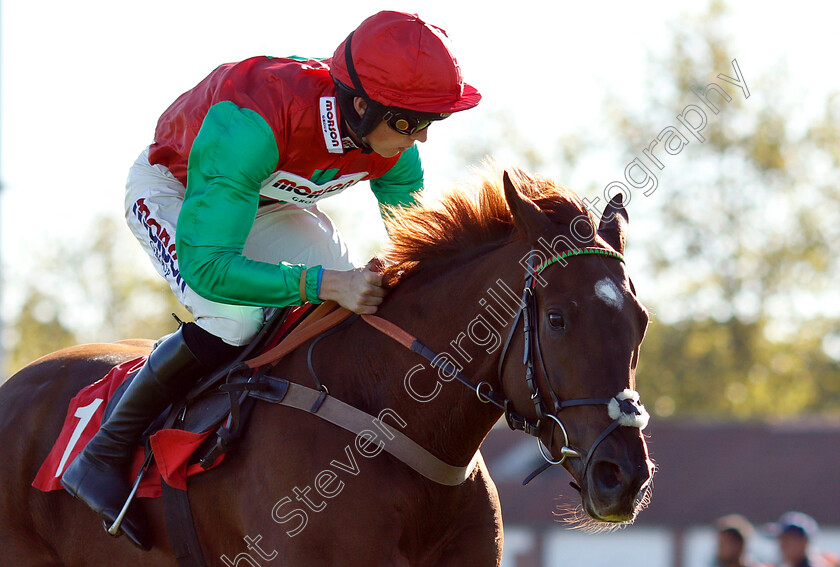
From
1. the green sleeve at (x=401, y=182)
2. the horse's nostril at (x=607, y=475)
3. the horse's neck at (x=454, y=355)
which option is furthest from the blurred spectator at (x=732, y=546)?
the horse's nostril at (x=607, y=475)

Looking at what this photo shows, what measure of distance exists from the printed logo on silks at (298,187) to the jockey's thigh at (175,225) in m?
0.12

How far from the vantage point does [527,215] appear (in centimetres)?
→ 317

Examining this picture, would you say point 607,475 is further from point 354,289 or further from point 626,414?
point 354,289

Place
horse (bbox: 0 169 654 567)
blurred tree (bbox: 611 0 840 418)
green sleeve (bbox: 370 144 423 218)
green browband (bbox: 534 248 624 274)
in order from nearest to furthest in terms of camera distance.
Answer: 1. horse (bbox: 0 169 654 567)
2. green browband (bbox: 534 248 624 274)
3. green sleeve (bbox: 370 144 423 218)
4. blurred tree (bbox: 611 0 840 418)

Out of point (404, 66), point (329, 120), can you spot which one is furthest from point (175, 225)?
point (404, 66)

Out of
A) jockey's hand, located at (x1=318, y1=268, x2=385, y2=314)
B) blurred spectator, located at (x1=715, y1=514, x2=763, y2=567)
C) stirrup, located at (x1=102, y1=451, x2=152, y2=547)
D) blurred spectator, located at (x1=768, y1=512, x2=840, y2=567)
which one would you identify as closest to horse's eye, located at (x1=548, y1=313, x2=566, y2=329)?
jockey's hand, located at (x1=318, y1=268, x2=385, y2=314)

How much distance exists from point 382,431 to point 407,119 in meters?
1.09

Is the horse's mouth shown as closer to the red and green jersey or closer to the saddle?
the saddle

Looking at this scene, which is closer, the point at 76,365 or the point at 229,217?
the point at 229,217

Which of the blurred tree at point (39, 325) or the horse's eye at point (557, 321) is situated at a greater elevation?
the horse's eye at point (557, 321)

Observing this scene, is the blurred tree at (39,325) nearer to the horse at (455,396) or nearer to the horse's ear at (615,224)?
the horse at (455,396)

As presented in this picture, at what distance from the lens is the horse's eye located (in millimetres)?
2955

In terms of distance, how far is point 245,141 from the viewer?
3.38 m

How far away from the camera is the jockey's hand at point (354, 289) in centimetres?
335
